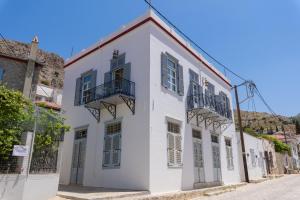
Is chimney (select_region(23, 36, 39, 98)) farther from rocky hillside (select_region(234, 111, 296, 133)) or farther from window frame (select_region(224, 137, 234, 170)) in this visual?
rocky hillside (select_region(234, 111, 296, 133))

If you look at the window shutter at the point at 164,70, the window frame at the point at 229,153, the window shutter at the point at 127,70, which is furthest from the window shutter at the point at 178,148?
the window frame at the point at 229,153

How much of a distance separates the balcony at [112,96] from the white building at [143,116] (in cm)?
4

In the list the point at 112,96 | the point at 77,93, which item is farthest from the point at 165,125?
the point at 77,93

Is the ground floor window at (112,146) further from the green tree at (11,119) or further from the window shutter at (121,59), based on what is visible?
the green tree at (11,119)

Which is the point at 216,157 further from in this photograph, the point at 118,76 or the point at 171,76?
the point at 118,76

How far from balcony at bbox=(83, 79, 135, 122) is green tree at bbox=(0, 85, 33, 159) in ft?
12.8

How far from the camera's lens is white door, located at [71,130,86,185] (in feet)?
40.8

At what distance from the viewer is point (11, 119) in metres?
7.11

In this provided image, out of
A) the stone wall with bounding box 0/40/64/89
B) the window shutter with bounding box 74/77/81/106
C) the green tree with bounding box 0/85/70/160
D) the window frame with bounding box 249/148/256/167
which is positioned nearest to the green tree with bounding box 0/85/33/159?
the green tree with bounding box 0/85/70/160

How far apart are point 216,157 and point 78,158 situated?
320 inches

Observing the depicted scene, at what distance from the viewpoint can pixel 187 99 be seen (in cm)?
1318

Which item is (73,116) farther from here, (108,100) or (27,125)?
(27,125)

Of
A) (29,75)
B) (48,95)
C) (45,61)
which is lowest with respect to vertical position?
(29,75)

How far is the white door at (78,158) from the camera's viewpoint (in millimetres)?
12432
